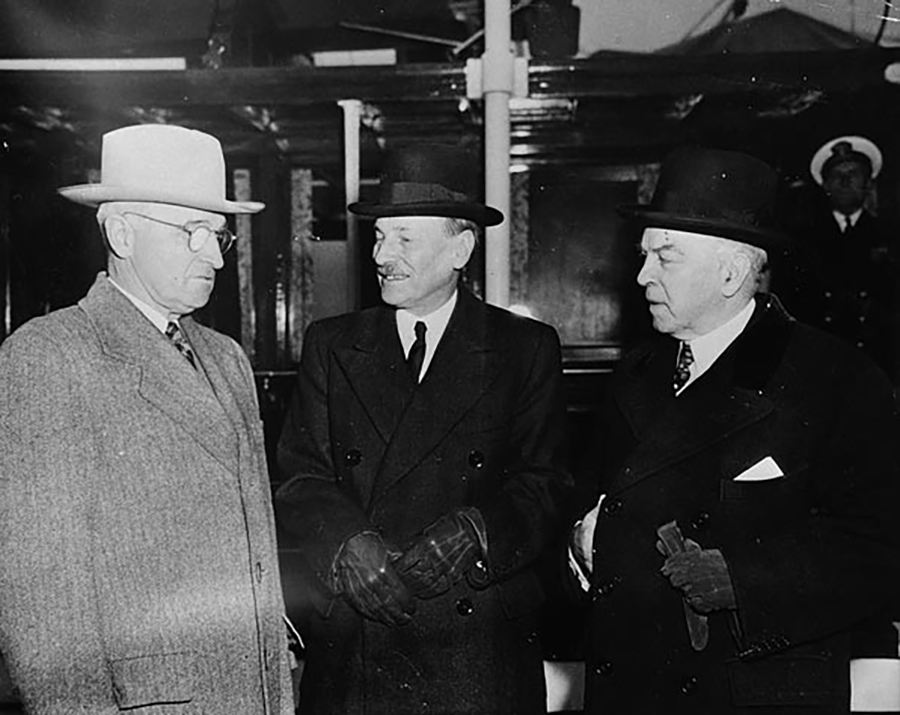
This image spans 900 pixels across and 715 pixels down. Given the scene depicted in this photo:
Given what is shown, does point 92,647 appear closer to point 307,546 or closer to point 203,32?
point 307,546

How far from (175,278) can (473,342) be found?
0.82m

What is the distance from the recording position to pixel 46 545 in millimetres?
1783

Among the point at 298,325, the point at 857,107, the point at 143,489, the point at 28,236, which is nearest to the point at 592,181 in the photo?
the point at 857,107

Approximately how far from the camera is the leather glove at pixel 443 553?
93.0 inches

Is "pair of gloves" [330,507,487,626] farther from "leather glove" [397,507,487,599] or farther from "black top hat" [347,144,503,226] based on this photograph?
"black top hat" [347,144,503,226]

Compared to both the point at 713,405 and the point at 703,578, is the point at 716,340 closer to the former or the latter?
the point at 713,405

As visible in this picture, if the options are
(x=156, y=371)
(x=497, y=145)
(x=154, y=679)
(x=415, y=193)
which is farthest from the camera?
(x=497, y=145)

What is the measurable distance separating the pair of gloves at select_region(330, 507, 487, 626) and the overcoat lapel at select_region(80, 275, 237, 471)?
0.43 m

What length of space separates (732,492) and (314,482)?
1.05 m

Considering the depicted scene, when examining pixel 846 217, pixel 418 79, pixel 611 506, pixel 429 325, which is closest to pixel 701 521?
pixel 611 506

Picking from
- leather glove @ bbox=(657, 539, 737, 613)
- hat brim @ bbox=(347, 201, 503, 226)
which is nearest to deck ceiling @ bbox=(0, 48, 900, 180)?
hat brim @ bbox=(347, 201, 503, 226)

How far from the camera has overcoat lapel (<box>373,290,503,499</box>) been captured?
251 centimetres

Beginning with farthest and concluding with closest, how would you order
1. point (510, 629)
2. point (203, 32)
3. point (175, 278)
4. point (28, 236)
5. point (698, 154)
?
point (28, 236)
point (203, 32)
point (510, 629)
point (698, 154)
point (175, 278)

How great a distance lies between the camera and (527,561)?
8.02 ft
